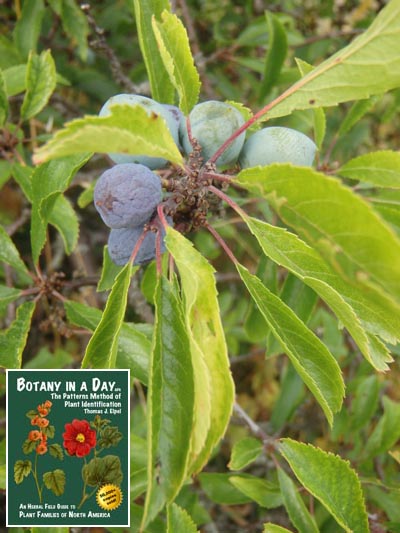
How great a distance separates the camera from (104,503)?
90 centimetres

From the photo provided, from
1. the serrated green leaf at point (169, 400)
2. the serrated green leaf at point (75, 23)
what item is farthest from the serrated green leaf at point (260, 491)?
the serrated green leaf at point (75, 23)

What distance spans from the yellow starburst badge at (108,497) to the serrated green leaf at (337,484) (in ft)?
0.94

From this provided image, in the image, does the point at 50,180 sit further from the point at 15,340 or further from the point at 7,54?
the point at 7,54

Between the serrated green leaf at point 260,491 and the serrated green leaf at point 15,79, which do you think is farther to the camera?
the serrated green leaf at point 15,79

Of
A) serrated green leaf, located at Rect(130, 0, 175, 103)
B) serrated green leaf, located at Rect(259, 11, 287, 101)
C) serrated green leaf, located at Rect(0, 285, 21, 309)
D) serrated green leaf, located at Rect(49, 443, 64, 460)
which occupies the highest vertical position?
serrated green leaf, located at Rect(259, 11, 287, 101)

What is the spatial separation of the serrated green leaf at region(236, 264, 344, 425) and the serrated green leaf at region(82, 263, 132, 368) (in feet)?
0.55

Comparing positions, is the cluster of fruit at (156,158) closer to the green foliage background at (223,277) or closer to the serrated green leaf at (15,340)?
the green foliage background at (223,277)

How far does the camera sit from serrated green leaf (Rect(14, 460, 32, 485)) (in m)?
0.92

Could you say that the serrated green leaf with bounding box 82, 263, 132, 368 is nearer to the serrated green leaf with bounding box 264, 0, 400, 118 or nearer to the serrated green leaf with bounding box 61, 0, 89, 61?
the serrated green leaf with bounding box 264, 0, 400, 118

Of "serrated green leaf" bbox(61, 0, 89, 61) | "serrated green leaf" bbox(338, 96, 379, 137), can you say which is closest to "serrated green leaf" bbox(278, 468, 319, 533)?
"serrated green leaf" bbox(338, 96, 379, 137)

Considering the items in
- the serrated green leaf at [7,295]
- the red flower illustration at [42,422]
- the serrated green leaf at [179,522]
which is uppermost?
the serrated green leaf at [7,295]

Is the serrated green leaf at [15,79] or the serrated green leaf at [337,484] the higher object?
the serrated green leaf at [15,79]

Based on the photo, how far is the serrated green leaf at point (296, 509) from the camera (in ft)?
3.17

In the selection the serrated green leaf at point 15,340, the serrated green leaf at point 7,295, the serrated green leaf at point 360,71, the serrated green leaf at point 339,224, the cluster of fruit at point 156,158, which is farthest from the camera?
the serrated green leaf at point 7,295
